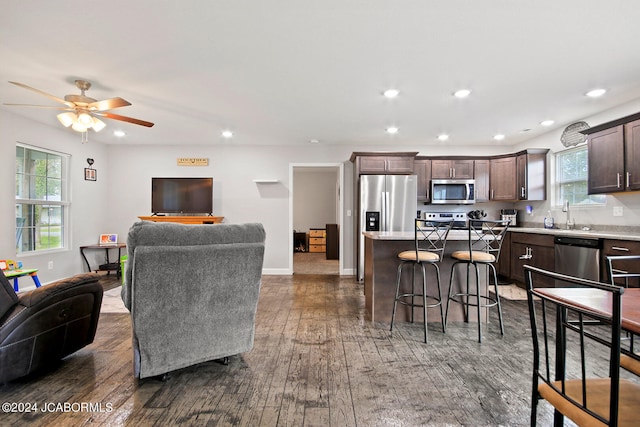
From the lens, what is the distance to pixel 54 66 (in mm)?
2850

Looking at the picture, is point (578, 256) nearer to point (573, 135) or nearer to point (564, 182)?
point (564, 182)

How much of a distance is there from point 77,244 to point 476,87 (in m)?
6.35

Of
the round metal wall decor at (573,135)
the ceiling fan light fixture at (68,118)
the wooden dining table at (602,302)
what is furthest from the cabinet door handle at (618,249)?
the ceiling fan light fixture at (68,118)

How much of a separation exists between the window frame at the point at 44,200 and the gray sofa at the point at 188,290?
3916mm

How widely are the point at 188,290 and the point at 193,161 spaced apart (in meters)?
4.58

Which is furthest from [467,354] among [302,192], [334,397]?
[302,192]

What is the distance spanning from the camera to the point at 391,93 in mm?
3436

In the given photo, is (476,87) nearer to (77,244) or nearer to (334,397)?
(334,397)

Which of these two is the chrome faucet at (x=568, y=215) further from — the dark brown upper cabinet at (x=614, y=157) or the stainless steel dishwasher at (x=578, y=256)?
the dark brown upper cabinet at (x=614, y=157)

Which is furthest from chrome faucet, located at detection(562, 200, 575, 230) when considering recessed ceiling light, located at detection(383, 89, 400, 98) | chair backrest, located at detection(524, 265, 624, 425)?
chair backrest, located at detection(524, 265, 624, 425)

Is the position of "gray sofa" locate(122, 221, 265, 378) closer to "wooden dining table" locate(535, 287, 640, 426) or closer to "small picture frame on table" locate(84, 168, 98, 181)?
"wooden dining table" locate(535, 287, 640, 426)

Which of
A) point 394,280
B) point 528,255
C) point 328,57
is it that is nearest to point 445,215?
point 528,255

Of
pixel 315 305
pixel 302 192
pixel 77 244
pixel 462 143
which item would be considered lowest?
pixel 315 305

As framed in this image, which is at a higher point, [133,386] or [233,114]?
[233,114]
